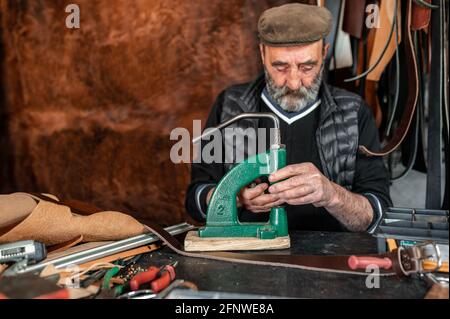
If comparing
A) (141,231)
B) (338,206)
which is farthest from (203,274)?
(338,206)

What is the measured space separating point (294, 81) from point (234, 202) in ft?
2.38

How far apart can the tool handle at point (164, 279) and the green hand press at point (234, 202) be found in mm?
284

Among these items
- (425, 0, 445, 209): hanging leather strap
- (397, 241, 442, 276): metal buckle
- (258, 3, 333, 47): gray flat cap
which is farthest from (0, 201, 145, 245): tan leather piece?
(425, 0, 445, 209): hanging leather strap

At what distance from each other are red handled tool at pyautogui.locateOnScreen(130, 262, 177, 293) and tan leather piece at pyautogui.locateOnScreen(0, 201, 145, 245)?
1.02 ft

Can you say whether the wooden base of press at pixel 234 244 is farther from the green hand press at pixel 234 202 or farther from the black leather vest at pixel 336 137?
the black leather vest at pixel 336 137

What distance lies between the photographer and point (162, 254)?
154 cm

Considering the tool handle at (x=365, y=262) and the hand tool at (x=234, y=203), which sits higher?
the hand tool at (x=234, y=203)

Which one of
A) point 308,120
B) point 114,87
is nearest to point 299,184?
point 308,120

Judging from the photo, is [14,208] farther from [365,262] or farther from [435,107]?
[435,107]

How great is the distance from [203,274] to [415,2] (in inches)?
60.8

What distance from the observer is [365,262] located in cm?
125

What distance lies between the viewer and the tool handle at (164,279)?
118 cm

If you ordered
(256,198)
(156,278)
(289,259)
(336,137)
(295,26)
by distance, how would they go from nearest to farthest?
(156,278) < (289,259) < (256,198) < (295,26) < (336,137)

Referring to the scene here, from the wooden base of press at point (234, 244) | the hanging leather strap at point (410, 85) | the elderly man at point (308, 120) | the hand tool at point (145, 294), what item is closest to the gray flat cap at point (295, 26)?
the elderly man at point (308, 120)
